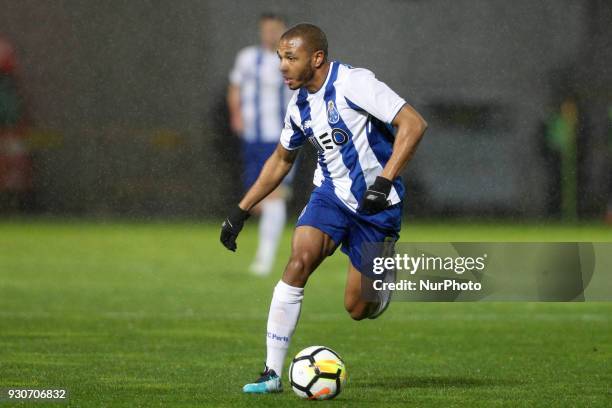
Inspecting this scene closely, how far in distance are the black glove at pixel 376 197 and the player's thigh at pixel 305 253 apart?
0.44 m

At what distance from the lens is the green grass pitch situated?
677 cm

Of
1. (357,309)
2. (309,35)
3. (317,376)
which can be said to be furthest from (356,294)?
(309,35)

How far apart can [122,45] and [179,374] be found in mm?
14157

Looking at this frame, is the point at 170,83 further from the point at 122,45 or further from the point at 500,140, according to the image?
the point at 500,140

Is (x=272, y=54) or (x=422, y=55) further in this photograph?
(x=422, y=55)

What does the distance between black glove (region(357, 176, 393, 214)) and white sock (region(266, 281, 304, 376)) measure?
0.60 meters

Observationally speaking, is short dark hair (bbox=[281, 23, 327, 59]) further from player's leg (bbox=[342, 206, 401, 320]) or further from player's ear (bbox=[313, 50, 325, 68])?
player's leg (bbox=[342, 206, 401, 320])

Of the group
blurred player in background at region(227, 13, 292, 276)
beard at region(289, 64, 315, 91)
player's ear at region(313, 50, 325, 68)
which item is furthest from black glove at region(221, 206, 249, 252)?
blurred player in background at region(227, 13, 292, 276)

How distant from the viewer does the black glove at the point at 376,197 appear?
21.0 feet

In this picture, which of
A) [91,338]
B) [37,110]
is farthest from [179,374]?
[37,110]

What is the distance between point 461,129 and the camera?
20219 millimetres

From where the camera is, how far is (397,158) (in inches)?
256

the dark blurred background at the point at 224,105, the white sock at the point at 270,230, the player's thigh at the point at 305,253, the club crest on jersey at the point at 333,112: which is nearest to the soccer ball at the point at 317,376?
the player's thigh at the point at 305,253

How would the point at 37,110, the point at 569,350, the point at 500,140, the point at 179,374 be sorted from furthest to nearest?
the point at 37,110, the point at 500,140, the point at 569,350, the point at 179,374
